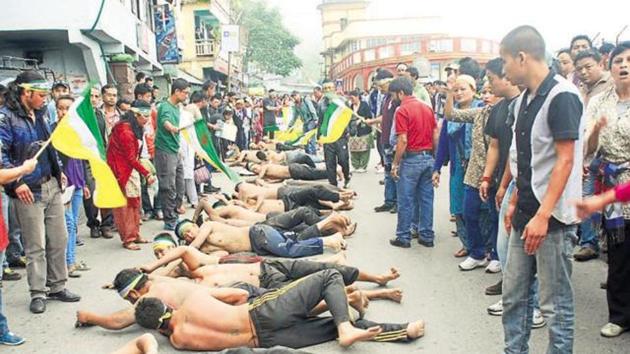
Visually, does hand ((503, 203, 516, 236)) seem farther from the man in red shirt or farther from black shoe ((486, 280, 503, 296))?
the man in red shirt

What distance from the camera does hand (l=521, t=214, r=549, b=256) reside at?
3041mm

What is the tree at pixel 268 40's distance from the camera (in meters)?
52.0

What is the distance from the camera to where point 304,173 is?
10.1 m

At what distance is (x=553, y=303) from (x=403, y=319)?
1616 mm

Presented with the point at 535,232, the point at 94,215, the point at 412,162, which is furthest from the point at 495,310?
the point at 94,215

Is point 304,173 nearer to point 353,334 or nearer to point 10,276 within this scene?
point 10,276

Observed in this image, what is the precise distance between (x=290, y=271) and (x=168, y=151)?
3.55 meters

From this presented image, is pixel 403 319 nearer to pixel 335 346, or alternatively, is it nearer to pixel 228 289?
pixel 335 346

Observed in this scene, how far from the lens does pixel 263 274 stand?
486cm

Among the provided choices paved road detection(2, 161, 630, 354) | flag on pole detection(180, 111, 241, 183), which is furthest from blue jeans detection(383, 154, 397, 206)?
flag on pole detection(180, 111, 241, 183)

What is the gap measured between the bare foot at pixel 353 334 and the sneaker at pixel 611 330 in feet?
5.20

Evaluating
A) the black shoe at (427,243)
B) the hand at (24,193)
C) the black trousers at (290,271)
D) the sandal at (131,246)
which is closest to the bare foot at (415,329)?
the black trousers at (290,271)

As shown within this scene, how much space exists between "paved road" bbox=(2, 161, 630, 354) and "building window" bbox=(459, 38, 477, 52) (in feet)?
122

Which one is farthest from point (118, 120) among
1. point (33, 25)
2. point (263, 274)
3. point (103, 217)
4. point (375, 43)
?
point (375, 43)
